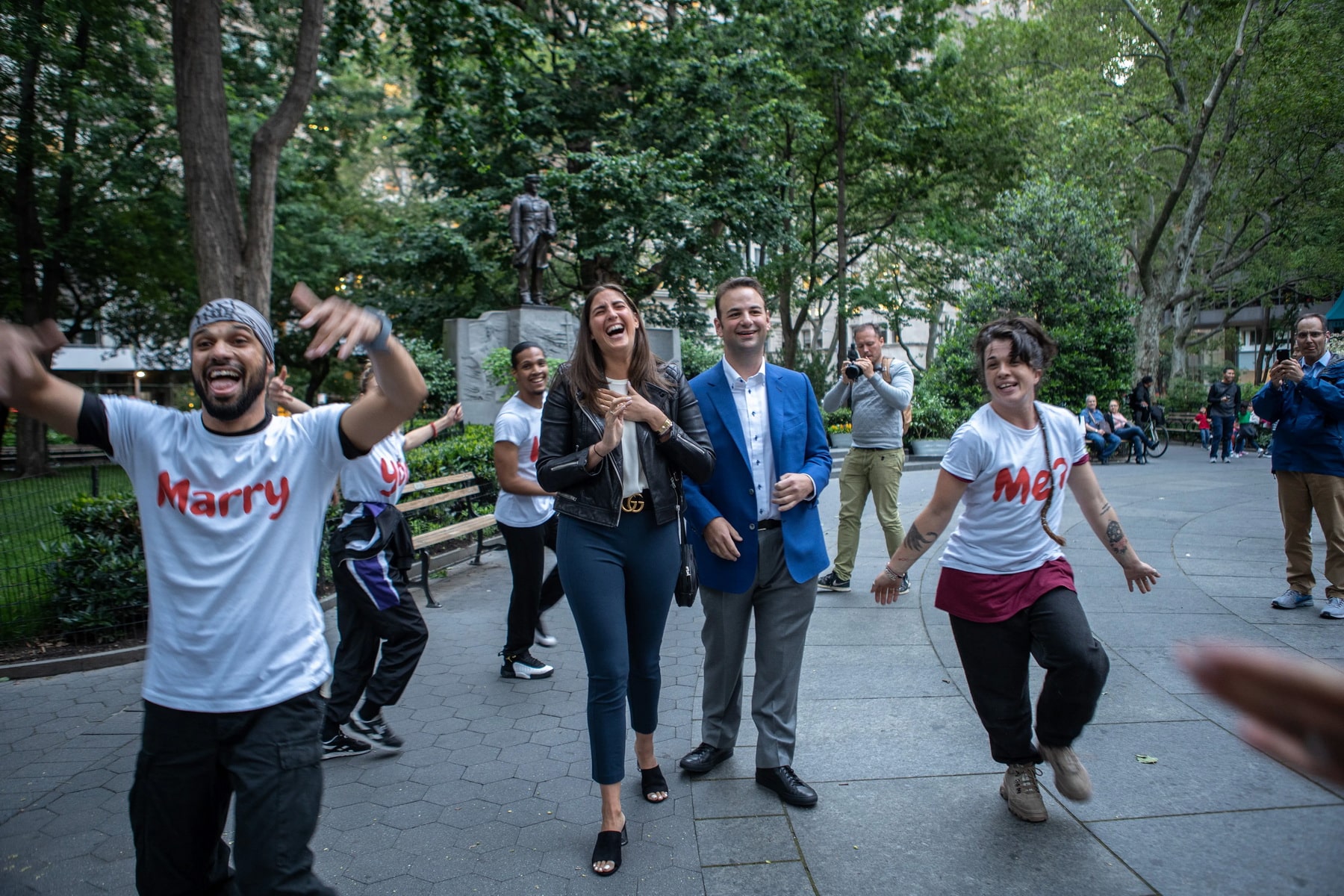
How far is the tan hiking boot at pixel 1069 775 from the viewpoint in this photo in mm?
3230

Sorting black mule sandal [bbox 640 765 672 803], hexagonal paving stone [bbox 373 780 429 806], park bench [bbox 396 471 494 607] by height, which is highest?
park bench [bbox 396 471 494 607]

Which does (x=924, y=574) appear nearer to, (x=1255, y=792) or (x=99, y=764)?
(x=1255, y=792)

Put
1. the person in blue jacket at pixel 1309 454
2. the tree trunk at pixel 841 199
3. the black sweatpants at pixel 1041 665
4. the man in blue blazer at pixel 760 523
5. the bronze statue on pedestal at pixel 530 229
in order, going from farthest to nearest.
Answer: the tree trunk at pixel 841 199
the bronze statue on pedestal at pixel 530 229
the person in blue jacket at pixel 1309 454
the man in blue blazer at pixel 760 523
the black sweatpants at pixel 1041 665

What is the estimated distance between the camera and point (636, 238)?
20.9 meters

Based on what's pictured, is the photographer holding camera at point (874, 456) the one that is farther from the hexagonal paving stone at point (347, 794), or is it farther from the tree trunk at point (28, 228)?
the tree trunk at point (28, 228)

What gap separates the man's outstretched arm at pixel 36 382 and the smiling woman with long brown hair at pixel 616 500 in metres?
1.46

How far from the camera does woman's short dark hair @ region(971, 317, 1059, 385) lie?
3.37 m

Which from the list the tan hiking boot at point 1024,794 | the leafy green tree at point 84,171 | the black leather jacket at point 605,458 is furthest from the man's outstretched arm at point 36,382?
the leafy green tree at point 84,171

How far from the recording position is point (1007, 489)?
10.9 ft

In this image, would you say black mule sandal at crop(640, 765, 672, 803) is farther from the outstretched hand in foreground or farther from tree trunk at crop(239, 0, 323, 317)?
tree trunk at crop(239, 0, 323, 317)

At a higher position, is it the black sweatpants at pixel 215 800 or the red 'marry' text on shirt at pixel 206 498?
the red 'marry' text on shirt at pixel 206 498

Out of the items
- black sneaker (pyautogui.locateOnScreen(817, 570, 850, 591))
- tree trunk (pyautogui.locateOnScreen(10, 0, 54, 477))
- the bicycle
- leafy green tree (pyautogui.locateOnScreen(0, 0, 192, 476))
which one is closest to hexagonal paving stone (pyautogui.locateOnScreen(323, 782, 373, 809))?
black sneaker (pyautogui.locateOnScreen(817, 570, 850, 591))

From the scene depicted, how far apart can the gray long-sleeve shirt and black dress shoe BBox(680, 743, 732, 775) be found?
10.5ft

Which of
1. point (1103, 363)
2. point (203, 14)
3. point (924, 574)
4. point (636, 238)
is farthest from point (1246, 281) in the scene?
point (203, 14)
